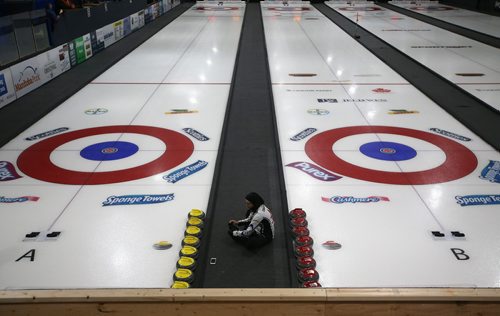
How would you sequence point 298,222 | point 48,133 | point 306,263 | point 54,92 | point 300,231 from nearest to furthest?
1. point 306,263
2. point 300,231
3. point 298,222
4. point 48,133
5. point 54,92

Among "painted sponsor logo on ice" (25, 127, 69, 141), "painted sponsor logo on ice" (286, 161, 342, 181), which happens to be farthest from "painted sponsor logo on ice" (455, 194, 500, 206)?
"painted sponsor logo on ice" (25, 127, 69, 141)

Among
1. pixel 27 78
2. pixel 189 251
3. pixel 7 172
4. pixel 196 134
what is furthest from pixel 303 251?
pixel 27 78

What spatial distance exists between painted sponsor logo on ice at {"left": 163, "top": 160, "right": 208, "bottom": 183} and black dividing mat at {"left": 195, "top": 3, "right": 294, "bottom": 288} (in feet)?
0.90

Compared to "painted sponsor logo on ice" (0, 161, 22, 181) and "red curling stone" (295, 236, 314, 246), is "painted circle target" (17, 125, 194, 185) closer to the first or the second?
"painted sponsor logo on ice" (0, 161, 22, 181)

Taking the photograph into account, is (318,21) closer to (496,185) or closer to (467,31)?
(467,31)

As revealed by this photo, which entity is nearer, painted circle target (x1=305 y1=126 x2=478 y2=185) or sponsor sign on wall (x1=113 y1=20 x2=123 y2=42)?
painted circle target (x1=305 y1=126 x2=478 y2=185)

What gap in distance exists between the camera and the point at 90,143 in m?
7.07

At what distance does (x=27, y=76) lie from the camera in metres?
9.51

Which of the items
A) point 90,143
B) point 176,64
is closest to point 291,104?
point 90,143

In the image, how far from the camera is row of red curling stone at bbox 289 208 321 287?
393cm

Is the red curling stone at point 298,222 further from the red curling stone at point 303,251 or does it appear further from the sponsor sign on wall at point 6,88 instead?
the sponsor sign on wall at point 6,88

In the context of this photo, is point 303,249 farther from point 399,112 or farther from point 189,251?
point 399,112

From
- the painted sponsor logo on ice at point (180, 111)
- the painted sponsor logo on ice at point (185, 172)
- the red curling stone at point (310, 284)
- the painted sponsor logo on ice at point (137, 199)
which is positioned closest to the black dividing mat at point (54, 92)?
the painted sponsor logo on ice at point (180, 111)

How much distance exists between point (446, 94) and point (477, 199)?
4.56 m
